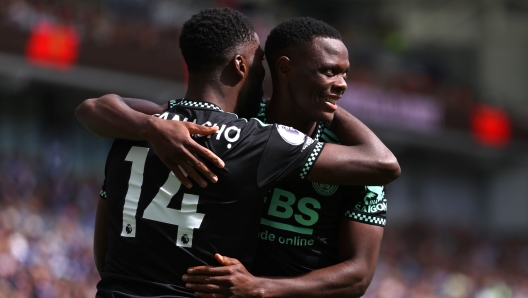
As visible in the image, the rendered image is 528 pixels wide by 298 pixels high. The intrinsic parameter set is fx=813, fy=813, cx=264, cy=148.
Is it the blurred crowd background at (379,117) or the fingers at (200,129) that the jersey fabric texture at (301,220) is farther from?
the blurred crowd background at (379,117)

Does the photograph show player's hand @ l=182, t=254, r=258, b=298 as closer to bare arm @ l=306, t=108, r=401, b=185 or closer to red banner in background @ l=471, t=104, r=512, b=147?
bare arm @ l=306, t=108, r=401, b=185

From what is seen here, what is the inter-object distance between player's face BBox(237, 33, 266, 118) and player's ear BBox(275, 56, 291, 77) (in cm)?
8

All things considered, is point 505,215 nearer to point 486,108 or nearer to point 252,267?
point 486,108

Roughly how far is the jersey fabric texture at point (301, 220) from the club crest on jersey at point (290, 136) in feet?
1.00

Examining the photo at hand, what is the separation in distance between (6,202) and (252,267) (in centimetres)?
923

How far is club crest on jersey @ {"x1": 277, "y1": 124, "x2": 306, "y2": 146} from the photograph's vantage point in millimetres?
3359

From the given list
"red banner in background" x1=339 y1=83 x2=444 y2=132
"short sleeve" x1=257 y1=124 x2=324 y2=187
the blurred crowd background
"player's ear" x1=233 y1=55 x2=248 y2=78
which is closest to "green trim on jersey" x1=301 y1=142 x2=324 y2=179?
"short sleeve" x1=257 y1=124 x2=324 y2=187

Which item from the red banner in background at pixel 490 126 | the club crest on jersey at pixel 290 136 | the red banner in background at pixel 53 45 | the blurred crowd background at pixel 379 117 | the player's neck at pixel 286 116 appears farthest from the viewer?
the red banner in background at pixel 490 126

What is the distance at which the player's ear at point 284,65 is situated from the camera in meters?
3.67

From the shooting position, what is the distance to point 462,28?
2612 centimetres

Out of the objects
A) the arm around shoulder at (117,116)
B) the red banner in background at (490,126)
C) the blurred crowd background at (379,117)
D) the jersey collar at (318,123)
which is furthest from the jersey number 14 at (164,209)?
the red banner in background at (490,126)

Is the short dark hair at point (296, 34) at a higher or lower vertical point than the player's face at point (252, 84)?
higher

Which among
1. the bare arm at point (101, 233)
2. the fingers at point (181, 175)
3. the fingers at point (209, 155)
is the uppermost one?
the fingers at point (209, 155)

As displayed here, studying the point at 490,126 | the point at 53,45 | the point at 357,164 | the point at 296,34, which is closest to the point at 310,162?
the point at 357,164
